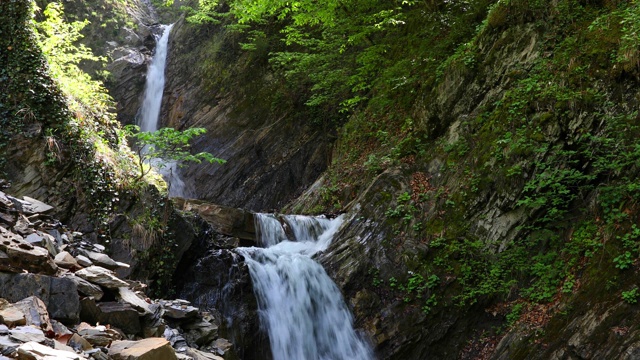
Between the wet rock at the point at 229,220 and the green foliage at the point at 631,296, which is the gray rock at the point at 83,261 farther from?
the green foliage at the point at 631,296

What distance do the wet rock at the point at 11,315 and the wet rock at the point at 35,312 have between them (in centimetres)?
11

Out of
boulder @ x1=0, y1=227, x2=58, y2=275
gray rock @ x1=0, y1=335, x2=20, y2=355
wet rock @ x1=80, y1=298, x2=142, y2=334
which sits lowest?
wet rock @ x1=80, y1=298, x2=142, y2=334

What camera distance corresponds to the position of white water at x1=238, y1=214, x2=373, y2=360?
27.6ft

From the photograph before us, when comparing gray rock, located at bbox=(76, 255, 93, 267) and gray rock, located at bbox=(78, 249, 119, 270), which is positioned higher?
gray rock, located at bbox=(76, 255, 93, 267)

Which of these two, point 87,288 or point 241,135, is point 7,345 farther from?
point 241,135

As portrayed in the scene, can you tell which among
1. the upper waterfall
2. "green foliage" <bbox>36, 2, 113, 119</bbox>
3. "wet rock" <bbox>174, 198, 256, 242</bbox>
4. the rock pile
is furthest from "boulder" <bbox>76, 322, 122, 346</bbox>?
the upper waterfall

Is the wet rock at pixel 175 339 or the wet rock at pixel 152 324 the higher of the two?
the wet rock at pixel 152 324

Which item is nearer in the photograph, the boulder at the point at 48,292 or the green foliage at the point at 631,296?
the boulder at the point at 48,292

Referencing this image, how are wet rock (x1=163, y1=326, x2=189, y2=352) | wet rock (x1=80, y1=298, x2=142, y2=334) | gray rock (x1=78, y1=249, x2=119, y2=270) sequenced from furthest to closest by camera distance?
gray rock (x1=78, y1=249, x2=119, y2=270)
wet rock (x1=163, y1=326, x2=189, y2=352)
wet rock (x1=80, y1=298, x2=142, y2=334)

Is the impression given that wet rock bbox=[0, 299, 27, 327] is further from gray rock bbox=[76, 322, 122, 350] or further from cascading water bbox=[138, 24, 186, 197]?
cascading water bbox=[138, 24, 186, 197]

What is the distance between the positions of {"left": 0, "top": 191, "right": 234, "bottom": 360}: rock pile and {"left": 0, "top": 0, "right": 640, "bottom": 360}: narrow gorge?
0.03 metres

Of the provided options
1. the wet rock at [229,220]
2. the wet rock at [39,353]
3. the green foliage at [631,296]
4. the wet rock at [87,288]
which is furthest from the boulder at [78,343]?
the wet rock at [229,220]

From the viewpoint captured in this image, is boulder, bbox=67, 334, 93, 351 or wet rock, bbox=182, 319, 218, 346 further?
wet rock, bbox=182, 319, 218, 346

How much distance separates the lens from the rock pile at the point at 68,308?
3734 millimetres
